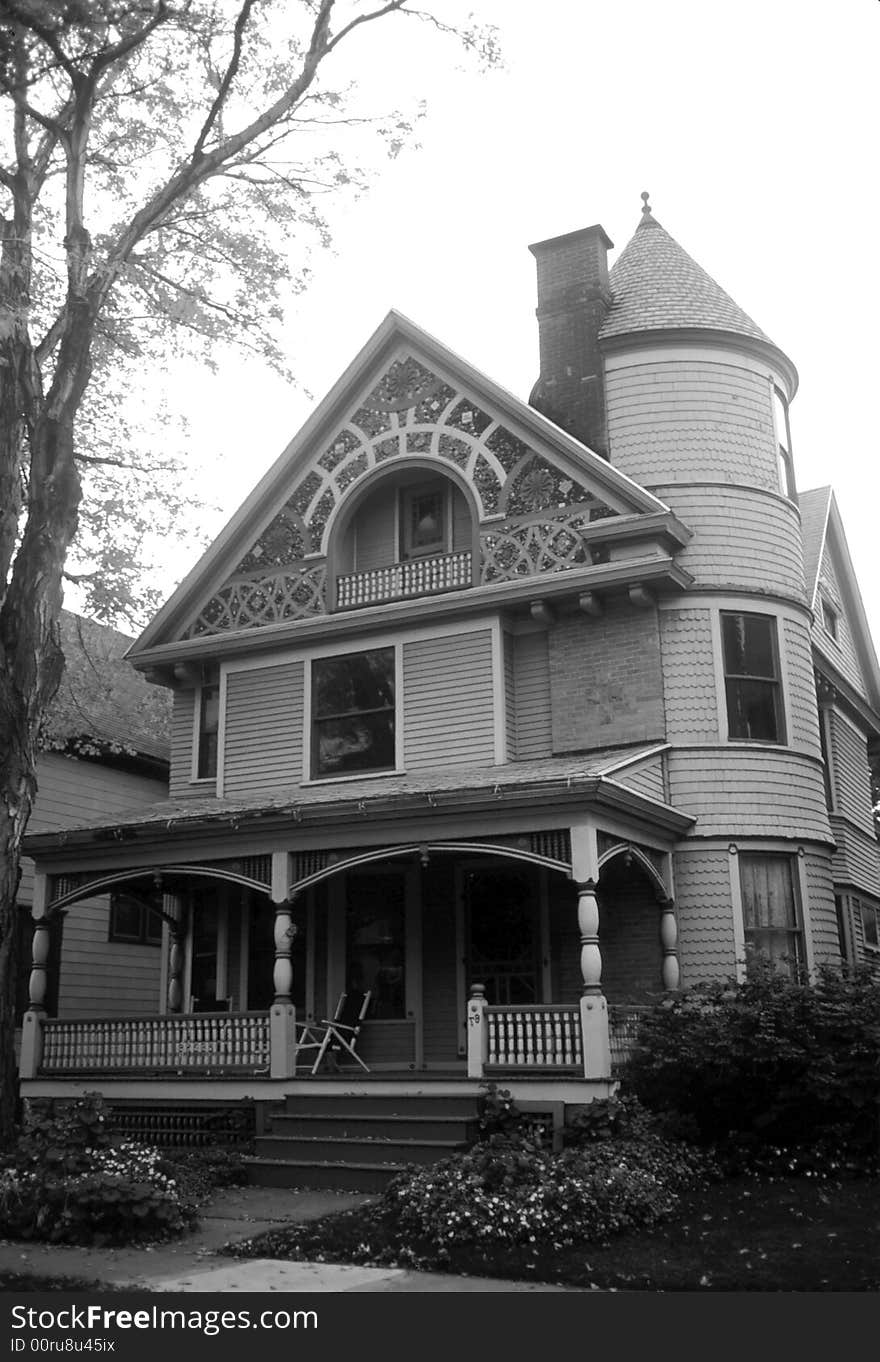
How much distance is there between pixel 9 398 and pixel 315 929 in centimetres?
763

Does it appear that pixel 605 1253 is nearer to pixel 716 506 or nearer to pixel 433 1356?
pixel 433 1356

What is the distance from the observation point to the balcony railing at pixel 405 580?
1789 cm

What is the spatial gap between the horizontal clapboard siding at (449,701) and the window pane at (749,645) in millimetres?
3043

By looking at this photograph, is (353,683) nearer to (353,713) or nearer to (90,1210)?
(353,713)

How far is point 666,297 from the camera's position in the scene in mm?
18844

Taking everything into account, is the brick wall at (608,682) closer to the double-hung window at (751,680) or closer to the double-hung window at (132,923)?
the double-hung window at (751,680)

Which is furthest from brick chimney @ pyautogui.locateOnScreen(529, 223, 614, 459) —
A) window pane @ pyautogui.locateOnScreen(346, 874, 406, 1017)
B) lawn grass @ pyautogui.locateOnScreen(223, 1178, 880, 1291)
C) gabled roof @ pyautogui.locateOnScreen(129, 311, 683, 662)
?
lawn grass @ pyautogui.locateOnScreen(223, 1178, 880, 1291)

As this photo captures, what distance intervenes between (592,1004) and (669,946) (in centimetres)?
248

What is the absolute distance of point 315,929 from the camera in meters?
17.7

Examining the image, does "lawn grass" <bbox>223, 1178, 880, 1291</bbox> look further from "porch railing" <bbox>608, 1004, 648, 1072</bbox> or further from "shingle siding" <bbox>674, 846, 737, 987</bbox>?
"shingle siding" <bbox>674, 846, 737, 987</bbox>

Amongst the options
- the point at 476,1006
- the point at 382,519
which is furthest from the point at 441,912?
the point at 382,519

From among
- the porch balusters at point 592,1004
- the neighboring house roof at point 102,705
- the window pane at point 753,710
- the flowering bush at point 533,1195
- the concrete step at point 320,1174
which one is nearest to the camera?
the flowering bush at point 533,1195

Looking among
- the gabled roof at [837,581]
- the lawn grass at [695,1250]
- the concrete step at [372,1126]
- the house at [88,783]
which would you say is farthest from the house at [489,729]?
the lawn grass at [695,1250]

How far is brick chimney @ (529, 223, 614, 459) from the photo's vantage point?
60.7 feet
